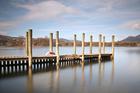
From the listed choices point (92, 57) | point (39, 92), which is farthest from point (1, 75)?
point (92, 57)

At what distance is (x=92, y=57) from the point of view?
42344mm

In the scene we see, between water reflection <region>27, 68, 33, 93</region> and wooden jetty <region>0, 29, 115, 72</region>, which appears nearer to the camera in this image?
water reflection <region>27, 68, 33, 93</region>

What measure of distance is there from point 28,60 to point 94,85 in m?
12.4

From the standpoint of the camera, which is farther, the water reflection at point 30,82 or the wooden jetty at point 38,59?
the wooden jetty at point 38,59

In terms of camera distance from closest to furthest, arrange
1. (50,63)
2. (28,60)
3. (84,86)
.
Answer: (84,86) < (28,60) < (50,63)

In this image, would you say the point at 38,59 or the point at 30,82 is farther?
the point at 38,59

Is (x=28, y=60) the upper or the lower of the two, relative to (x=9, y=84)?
upper

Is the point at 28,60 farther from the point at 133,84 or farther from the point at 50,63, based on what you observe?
the point at 133,84

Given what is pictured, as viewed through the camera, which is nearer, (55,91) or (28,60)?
(55,91)

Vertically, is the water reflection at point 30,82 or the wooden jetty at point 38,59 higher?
the wooden jetty at point 38,59

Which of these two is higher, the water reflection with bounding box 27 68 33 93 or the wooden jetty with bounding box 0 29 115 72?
the wooden jetty with bounding box 0 29 115 72

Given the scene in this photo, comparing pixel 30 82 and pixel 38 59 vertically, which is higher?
pixel 38 59

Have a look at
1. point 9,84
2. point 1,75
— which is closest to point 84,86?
point 9,84

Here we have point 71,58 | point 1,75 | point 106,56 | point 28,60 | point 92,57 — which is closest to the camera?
point 1,75
